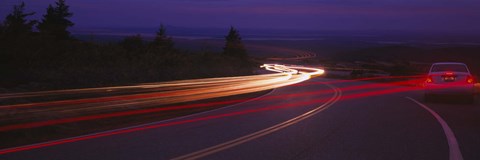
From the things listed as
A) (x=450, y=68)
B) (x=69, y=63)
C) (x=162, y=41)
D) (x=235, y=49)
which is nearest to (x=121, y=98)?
(x=69, y=63)

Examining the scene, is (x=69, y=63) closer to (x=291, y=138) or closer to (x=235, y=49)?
(x=291, y=138)

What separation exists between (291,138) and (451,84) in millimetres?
11828

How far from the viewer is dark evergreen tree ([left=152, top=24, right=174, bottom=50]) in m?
46.6

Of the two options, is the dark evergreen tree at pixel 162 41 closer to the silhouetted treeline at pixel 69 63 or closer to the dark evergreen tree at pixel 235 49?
the silhouetted treeline at pixel 69 63

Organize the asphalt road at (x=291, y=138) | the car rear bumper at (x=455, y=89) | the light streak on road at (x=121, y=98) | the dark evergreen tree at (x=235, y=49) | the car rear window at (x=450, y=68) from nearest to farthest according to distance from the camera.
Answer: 1. the asphalt road at (x=291, y=138)
2. the light streak on road at (x=121, y=98)
3. the car rear bumper at (x=455, y=89)
4. the car rear window at (x=450, y=68)
5. the dark evergreen tree at (x=235, y=49)

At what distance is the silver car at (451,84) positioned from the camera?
21281mm

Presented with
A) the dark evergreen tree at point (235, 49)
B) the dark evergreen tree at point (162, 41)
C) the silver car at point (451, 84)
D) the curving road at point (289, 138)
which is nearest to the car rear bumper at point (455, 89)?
the silver car at point (451, 84)

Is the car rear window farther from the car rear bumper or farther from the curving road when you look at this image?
the curving road

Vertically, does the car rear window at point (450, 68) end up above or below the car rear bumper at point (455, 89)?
above

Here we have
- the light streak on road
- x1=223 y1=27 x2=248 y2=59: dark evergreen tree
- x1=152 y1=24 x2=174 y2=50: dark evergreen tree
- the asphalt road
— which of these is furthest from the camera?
x1=223 y1=27 x2=248 y2=59: dark evergreen tree

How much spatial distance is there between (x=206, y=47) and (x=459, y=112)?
40.5 m

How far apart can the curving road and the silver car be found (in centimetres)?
352

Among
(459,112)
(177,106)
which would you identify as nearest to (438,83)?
(459,112)

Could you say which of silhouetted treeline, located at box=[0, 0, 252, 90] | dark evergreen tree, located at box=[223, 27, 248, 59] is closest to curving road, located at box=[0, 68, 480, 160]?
silhouetted treeline, located at box=[0, 0, 252, 90]
